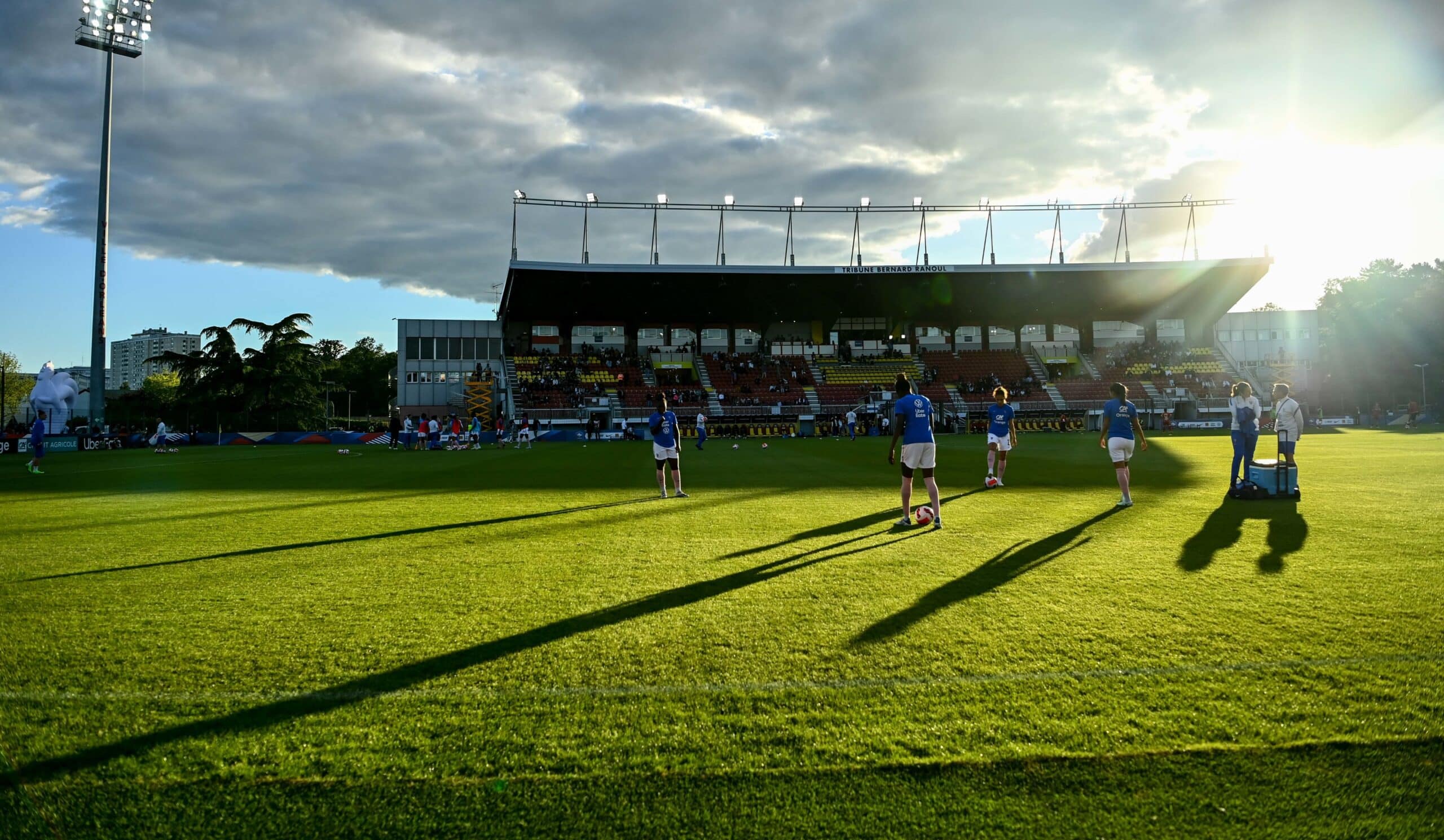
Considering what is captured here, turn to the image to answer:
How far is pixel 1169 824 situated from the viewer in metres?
2.54

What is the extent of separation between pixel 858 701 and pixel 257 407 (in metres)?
67.9

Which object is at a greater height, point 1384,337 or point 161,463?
point 1384,337

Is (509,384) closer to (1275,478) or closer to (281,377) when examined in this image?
(281,377)

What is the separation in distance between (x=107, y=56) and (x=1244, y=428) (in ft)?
172

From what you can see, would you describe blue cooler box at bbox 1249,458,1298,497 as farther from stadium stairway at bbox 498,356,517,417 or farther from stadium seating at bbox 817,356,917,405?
stadium stairway at bbox 498,356,517,417

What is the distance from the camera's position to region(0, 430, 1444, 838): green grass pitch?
8.80 feet

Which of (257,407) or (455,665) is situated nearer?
(455,665)

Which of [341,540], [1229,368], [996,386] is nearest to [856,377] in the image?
[996,386]

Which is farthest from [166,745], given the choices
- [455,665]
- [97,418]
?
[97,418]

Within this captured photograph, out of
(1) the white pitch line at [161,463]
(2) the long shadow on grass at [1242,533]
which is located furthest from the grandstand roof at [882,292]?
(2) the long shadow on grass at [1242,533]

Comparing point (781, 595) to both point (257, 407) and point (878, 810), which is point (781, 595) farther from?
point (257, 407)

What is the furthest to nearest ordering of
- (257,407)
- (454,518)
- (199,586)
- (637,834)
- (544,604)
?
(257,407), (454,518), (199,586), (544,604), (637,834)

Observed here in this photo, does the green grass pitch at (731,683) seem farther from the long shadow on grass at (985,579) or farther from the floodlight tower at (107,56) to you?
the floodlight tower at (107,56)

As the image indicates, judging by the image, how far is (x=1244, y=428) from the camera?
11.8 m
